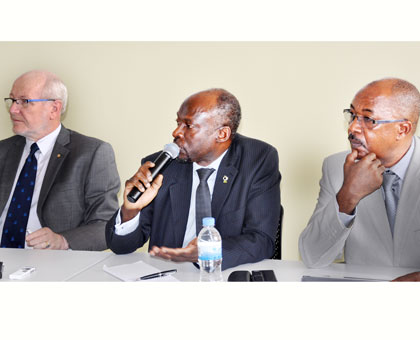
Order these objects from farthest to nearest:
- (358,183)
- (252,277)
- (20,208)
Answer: (20,208), (358,183), (252,277)

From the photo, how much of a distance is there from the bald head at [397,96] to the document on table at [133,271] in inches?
48.8

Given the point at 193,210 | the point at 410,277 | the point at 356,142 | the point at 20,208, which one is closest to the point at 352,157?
the point at 356,142

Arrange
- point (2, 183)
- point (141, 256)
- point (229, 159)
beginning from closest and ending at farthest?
point (141, 256) → point (229, 159) → point (2, 183)

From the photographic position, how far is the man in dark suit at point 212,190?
2115 mm

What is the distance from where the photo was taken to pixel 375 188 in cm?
188

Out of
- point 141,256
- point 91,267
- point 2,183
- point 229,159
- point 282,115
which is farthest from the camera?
point 2,183

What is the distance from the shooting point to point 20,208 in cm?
261

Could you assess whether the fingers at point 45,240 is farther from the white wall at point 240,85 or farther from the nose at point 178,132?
the nose at point 178,132

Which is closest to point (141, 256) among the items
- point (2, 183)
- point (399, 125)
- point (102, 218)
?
point (102, 218)

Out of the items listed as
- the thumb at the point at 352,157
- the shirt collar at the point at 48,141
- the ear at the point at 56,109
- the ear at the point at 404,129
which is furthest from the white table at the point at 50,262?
the ear at the point at 404,129

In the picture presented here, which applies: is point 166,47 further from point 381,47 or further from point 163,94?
point 381,47

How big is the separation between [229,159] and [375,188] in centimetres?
74

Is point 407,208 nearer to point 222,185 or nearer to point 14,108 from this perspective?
point 222,185

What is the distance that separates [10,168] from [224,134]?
126 cm
